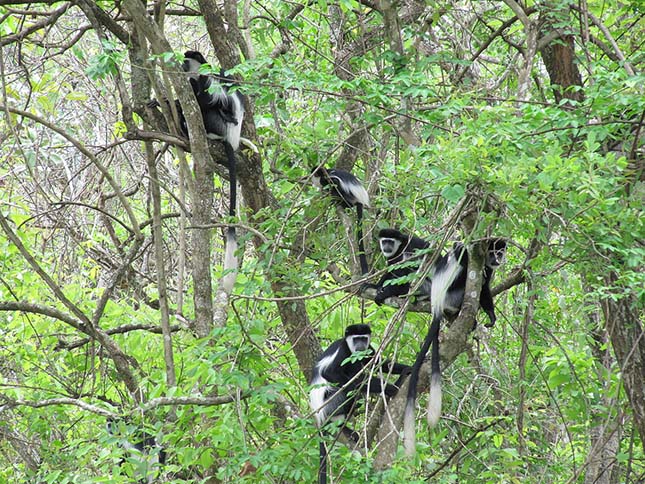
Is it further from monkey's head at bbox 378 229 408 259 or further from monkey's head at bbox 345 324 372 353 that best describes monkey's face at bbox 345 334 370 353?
monkey's head at bbox 378 229 408 259

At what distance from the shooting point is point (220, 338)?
8.73 feet

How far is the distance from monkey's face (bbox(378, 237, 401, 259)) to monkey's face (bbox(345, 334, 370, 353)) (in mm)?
421

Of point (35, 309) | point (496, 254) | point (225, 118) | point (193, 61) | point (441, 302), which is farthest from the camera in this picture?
point (193, 61)

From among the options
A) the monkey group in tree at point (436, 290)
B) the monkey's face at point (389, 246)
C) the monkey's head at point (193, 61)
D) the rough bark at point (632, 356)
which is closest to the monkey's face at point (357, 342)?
the monkey group in tree at point (436, 290)

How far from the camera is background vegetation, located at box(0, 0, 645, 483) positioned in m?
2.33

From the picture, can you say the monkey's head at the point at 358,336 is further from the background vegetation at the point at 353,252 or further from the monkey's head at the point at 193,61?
the monkey's head at the point at 193,61

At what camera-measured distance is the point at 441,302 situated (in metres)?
3.46

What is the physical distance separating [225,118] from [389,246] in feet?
3.80

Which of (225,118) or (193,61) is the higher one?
(193,61)

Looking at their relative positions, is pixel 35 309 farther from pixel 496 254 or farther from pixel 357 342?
pixel 496 254

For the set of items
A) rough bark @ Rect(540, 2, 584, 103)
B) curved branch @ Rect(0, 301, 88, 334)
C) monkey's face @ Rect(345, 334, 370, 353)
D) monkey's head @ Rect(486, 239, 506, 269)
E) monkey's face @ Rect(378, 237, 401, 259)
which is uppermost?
rough bark @ Rect(540, 2, 584, 103)

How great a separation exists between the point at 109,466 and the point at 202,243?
3.42 feet

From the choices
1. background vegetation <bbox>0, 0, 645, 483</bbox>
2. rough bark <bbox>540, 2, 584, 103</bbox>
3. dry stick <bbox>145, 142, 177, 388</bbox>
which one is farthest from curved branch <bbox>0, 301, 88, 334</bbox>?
rough bark <bbox>540, 2, 584, 103</bbox>

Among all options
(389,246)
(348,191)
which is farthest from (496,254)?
(348,191)
